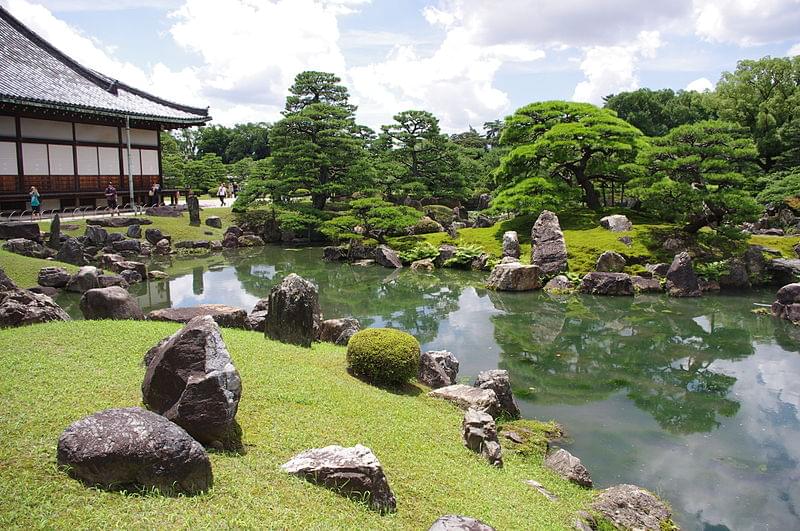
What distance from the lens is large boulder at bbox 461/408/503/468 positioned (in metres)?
8.38

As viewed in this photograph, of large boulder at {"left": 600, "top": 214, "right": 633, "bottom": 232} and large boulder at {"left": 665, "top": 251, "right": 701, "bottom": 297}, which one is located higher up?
large boulder at {"left": 600, "top": 214, "right": 633, "bottom": 232}

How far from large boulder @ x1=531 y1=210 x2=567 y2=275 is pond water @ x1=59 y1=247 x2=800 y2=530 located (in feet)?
7.10

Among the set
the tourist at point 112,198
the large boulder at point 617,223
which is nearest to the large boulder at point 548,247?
the large boulder at point 617,223

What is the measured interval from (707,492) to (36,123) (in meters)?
33.4

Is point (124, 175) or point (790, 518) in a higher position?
point (124, 175)

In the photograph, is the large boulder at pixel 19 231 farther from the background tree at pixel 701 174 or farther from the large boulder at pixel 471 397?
the background tree at pixel 701 174

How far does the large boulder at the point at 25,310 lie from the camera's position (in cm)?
1166

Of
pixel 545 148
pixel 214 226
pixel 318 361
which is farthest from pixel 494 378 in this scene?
pixel 214 226

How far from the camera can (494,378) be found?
10.7 metres

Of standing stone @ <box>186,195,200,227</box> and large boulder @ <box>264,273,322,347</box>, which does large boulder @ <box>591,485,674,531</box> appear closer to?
large boulder @ <box>264,273,322,347</box>

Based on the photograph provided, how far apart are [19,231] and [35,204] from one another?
4668mm

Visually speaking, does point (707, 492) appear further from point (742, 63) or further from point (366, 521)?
point (742, 63)

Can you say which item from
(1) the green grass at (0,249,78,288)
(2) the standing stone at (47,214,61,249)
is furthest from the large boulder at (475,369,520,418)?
(2) the standing stone at (47,214,61,249)

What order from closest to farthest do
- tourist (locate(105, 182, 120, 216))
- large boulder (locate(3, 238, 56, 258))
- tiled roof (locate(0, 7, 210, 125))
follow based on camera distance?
large boulder (locate(3, 238, 56, 258)), tiled roof (locate(0, 7, 210, 125)), tourist (locate(105, 182, 120, 216))
